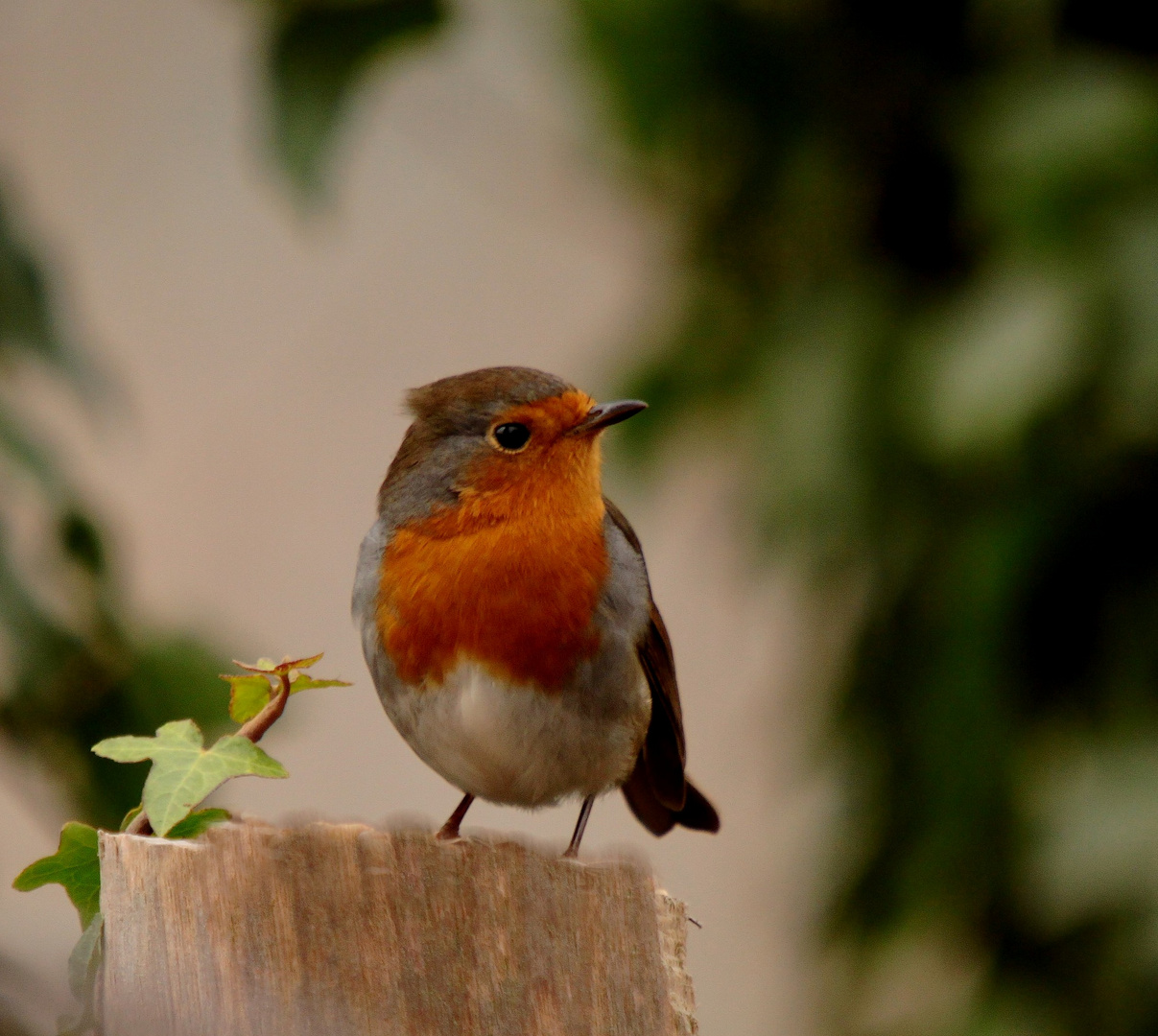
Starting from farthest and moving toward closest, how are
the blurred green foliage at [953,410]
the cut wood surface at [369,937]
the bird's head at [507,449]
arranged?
the blurred green foliage at [953,410] → the bird's head at [507,449] → the cut wood surface at [369,937]

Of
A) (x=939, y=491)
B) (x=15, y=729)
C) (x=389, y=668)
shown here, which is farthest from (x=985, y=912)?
(x=15, y=729)

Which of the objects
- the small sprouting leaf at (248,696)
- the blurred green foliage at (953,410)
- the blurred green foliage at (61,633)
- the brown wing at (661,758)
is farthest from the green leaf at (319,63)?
the small sprouting leaf at (248,696)

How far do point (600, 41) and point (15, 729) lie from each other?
2.06 meters

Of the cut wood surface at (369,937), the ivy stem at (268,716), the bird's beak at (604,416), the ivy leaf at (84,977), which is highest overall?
the bird's beak at (604,416)

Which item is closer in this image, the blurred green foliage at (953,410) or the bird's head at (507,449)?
the bird's head at (507,449)

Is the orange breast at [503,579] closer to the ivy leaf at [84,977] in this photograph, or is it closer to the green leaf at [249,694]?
the green leaf at [249,694]

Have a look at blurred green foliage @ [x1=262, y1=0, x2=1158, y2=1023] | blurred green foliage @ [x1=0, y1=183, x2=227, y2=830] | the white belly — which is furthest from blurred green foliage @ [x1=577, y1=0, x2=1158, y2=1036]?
blurred green foliage @ [x1=0, y1=183, x2=227, y2=830]

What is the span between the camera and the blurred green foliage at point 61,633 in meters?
1.99

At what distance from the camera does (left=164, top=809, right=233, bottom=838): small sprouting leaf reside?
3.59 ft

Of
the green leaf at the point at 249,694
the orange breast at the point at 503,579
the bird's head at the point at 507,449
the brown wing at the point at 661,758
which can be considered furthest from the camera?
the brown wing at the point at 661,758

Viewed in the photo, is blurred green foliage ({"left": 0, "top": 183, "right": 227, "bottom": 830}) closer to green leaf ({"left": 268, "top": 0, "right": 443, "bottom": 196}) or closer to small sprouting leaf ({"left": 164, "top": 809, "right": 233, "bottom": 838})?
green leaf ({"left": 268, "top": 0, "right": 443, "bottom": 196})

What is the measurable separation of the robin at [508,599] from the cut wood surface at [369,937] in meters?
0.86

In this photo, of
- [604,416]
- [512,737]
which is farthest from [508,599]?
[604,416]

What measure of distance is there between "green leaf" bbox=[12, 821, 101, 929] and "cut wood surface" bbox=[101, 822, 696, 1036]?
3.2 inches
